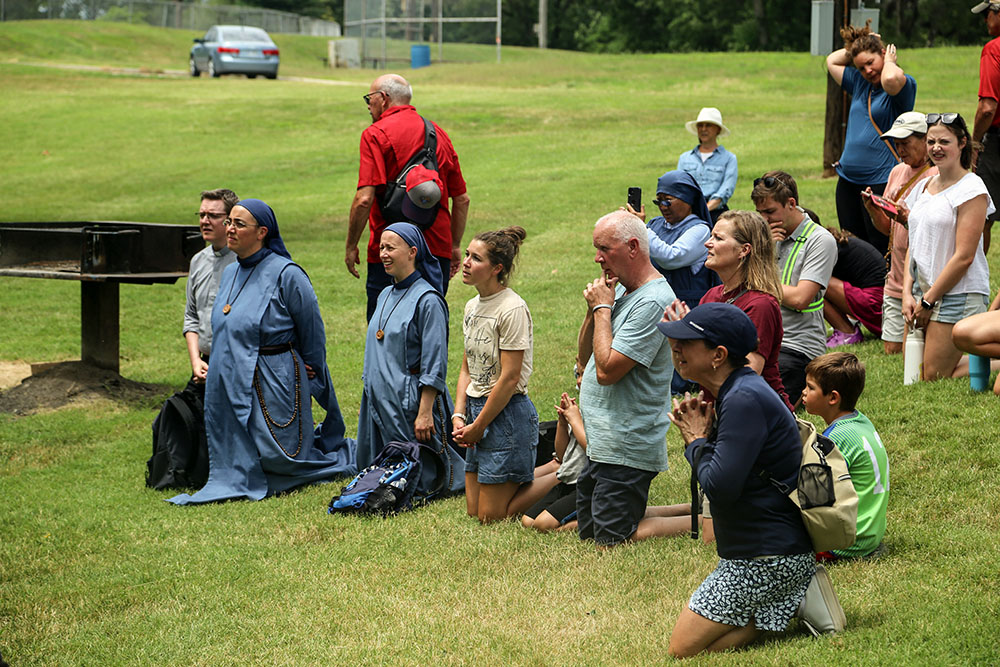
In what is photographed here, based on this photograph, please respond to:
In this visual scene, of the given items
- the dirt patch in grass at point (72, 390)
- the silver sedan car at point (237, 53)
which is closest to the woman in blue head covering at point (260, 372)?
the dirt patch in grass at point (72, 390)

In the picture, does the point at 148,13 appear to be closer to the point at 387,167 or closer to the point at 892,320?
the point at 387,167

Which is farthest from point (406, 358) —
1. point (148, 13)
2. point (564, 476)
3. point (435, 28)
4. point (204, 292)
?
point (148, 13)

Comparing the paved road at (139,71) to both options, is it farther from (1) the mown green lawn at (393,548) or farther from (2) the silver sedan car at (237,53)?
(1) the mown green lawn at (393,548)

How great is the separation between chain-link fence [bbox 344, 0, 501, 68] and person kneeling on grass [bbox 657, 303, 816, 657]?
4160 centimetres

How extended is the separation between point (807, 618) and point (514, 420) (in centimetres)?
233

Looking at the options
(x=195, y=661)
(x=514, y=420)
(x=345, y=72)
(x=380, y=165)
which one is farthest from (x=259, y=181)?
(x=345, y=72)

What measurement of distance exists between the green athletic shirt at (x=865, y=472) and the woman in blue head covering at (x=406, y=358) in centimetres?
254

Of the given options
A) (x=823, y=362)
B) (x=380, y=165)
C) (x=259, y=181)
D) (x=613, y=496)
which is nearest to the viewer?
(x=823, y=362)

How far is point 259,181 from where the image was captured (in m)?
21.0

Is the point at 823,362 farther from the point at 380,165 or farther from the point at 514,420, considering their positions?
the point at 380,165

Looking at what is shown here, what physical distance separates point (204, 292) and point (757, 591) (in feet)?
16.6

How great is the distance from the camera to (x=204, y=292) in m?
8.01

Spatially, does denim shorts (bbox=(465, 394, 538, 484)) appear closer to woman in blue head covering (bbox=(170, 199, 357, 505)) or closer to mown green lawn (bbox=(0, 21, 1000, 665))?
mown green lawn (bbox=(0, 21, 1000, 665))

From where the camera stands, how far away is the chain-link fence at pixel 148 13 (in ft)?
192
